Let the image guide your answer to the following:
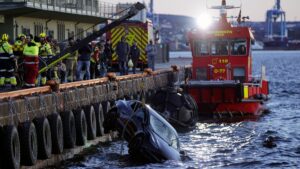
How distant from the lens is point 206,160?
2567 centimetres

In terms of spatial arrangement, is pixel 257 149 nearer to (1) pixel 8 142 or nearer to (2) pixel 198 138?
(2) pixel 198 138

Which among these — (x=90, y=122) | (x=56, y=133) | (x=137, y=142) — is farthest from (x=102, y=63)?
(x=137, y=142)

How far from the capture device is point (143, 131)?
2275 centimetres

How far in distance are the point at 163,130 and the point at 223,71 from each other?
54.5ft

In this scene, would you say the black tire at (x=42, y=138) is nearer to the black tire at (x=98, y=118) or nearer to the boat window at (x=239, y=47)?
the black tire at (x=98, y=118)

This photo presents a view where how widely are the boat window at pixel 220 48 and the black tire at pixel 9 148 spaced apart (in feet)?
68.1

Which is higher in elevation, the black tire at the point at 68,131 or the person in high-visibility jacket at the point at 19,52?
the person in high-visibility jacket at the point at 19,52

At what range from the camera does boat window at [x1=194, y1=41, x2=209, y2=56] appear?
4019 centimetres

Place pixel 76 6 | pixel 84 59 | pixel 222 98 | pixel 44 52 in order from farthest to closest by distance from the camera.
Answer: pixel 76 6 < pixel 222 98 < pixel 84 59 < pixel 44 52

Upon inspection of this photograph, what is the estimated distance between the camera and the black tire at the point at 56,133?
23531 mm

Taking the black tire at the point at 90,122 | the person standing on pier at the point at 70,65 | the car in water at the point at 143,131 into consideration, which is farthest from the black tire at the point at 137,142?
the person standing on pier at the point at 70,65

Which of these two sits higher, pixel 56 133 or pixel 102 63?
pixel 102 63

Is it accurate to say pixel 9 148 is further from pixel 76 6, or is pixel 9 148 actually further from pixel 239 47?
pixel 76 6

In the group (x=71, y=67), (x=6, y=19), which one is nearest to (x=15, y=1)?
(x=6, y=19)
